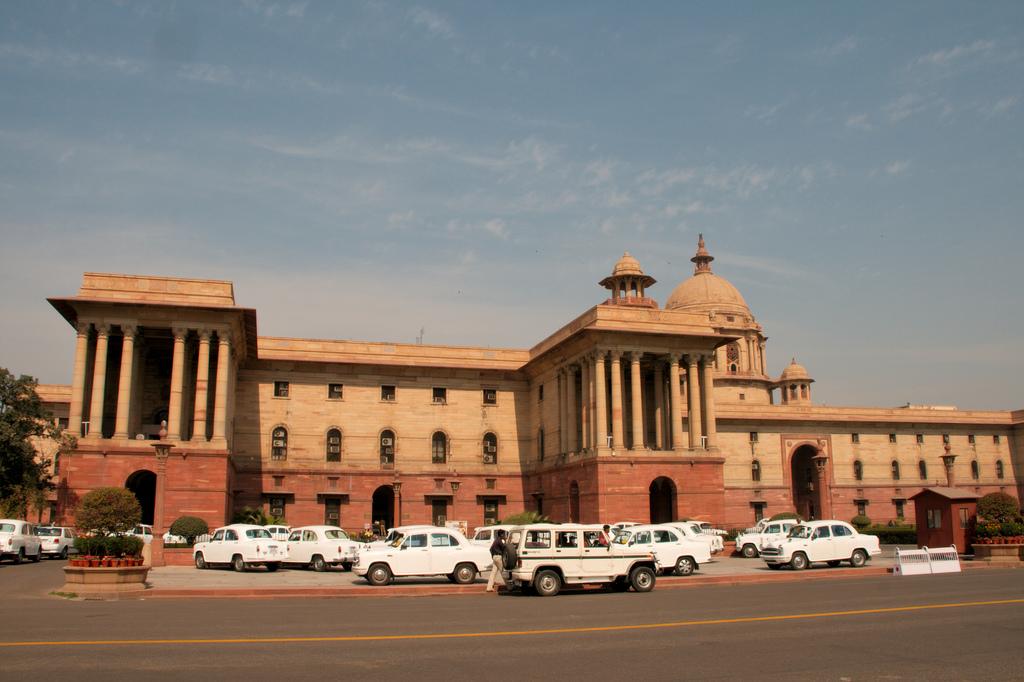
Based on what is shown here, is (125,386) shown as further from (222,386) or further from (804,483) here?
(804,483)

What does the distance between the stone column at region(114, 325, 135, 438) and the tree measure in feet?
8.68

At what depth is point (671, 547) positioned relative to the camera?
29688 mm

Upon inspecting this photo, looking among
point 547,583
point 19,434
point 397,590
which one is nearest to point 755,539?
point 547,583

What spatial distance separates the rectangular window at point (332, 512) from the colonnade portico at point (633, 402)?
14.7 metres

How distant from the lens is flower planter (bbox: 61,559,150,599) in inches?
901

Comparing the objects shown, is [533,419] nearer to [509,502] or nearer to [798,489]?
[509,502]

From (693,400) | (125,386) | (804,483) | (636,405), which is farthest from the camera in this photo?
(804,483)

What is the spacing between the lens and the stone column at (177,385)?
44.6 m

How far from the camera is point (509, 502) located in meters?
58.1

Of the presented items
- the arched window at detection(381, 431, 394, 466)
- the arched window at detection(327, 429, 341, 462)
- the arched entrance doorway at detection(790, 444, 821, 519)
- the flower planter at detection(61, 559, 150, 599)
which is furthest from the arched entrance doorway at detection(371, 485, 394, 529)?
the flower planter at detection(61, 559, 150, 599)

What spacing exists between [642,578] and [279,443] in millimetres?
35786

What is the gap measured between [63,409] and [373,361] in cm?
2335

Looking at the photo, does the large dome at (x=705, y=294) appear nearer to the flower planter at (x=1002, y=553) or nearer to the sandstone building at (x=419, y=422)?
the sandstone building at (x=419, y=422)

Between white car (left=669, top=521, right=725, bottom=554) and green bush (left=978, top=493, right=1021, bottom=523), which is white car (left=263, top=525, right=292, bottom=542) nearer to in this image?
white car (left=669, top=521, right=725, bottom=554)
